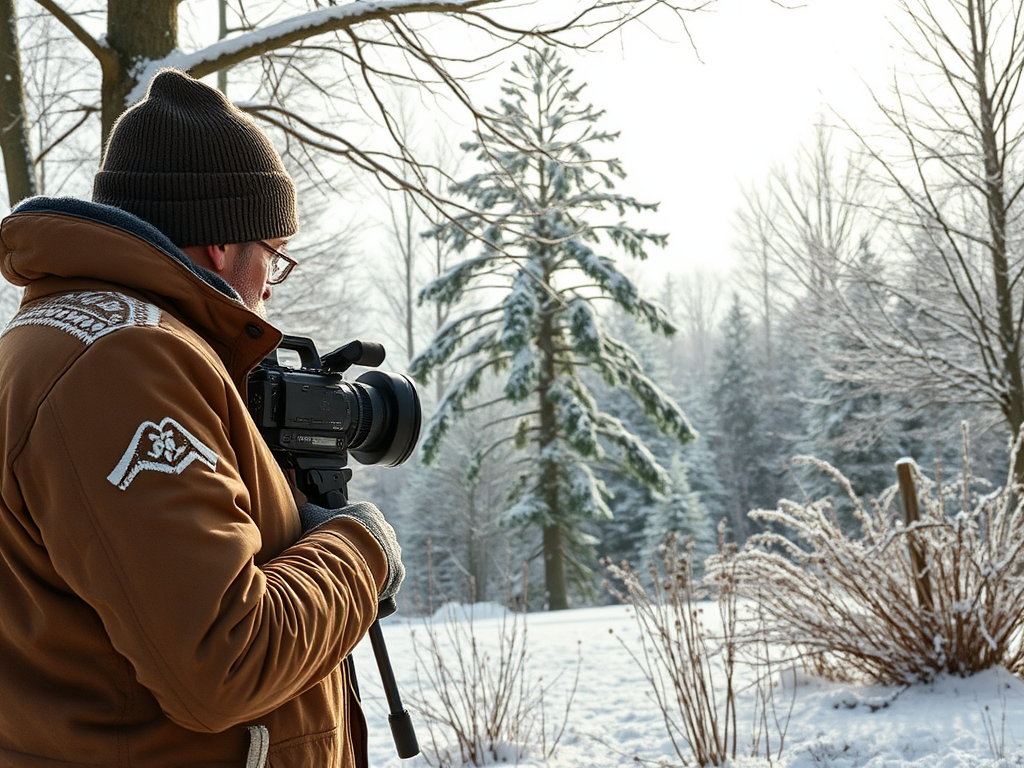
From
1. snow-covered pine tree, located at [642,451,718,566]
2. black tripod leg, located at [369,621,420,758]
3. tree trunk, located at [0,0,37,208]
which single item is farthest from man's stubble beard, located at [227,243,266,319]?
snow-covered pine tree, located at [642,451,718,566]

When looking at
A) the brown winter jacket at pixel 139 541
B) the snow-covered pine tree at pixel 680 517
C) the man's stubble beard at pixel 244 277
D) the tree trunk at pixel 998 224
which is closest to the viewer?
the brown winter jacket at pixel 139 541

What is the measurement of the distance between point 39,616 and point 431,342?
1385 cm

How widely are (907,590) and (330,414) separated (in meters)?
3.45

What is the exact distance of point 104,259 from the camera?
1.14 metres

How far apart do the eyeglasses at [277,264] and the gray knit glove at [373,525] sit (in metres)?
0.40

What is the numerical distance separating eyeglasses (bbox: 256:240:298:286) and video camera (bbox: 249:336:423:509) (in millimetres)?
108

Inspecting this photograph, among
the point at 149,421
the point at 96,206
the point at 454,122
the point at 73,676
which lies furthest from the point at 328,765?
the point at 454,122

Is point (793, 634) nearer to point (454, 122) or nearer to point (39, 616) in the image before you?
point (454, 122)

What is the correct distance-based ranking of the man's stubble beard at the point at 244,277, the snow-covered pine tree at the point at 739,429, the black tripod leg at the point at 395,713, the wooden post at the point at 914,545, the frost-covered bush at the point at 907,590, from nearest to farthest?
1. the man's stubble beard at the point at 244,277
2. the black tripod leg at the point at 395,713
3. the frost-covered bush at the point at 907,590
4. the wooden post at the point at 914,545
5. the snow-covered pine tree at the point at 739,429

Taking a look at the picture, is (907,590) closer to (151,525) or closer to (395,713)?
(395,713)

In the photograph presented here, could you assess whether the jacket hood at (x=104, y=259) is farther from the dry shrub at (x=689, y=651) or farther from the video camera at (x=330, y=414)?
the dry shrub at (x=689, y=651)

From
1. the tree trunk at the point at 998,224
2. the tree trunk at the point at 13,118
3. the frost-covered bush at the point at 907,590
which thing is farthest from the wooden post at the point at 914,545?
the tree trunk at the point at 13,118

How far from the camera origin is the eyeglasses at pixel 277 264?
146cm

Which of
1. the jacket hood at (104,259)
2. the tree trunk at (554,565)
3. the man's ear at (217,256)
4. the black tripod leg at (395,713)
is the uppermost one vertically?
the man's ear at (217,256)
